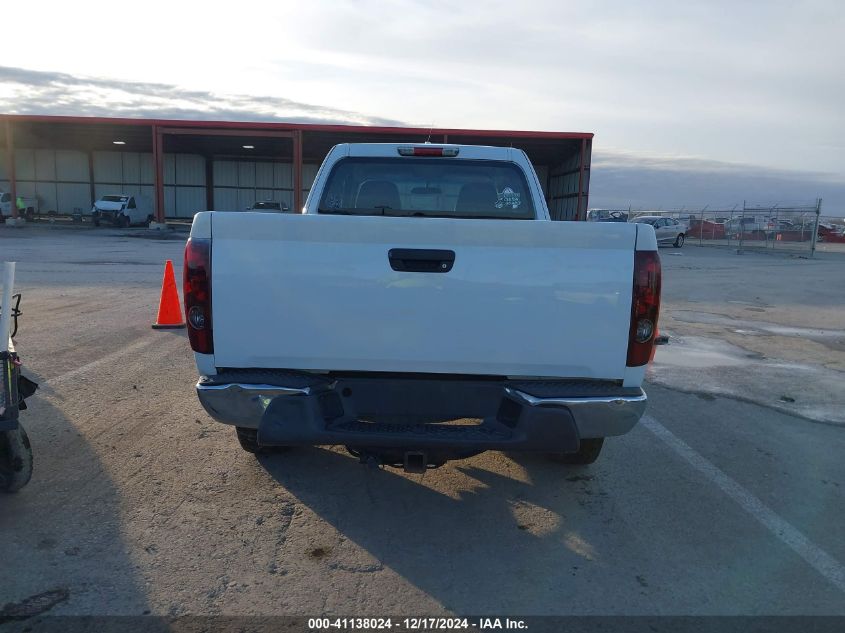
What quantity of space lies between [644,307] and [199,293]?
2173 millimetres

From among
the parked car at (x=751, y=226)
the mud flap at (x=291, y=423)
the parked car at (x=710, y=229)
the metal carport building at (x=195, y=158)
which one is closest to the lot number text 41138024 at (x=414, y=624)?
the mud flap at (x=291, y=423)

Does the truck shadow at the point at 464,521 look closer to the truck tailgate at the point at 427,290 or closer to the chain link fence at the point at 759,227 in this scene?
the truck tailgate at the point at 427,290

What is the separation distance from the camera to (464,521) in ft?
12.6

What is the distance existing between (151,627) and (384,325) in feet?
5.39

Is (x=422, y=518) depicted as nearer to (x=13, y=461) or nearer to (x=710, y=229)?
(x=13, y=461)

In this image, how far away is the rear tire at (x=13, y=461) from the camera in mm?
3838

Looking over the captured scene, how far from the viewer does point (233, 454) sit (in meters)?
4.71

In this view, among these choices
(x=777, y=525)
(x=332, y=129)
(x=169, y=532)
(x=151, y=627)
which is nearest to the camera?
(x=151, y=627)

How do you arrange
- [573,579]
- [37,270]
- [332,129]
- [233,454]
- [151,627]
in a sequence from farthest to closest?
[332,129]
[37,270]
[233,454]
[573,579]
[151,627]

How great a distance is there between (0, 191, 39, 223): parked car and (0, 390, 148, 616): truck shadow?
3771 cm

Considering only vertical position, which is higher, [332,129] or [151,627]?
[332,129]

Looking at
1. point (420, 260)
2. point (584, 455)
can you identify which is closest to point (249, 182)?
point (584, 455)

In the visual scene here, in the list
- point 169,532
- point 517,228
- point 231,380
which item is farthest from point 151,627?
point 517,228

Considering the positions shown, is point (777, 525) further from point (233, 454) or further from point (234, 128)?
point (234, 128)
